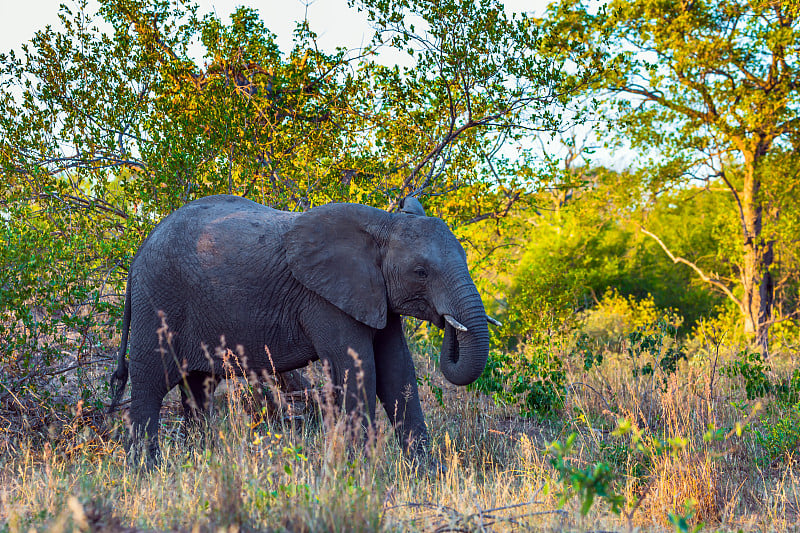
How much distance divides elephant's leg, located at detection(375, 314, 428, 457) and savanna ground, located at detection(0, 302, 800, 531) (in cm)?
20

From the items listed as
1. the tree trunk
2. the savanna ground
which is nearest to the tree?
the tree trunk

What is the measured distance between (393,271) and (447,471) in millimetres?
1560

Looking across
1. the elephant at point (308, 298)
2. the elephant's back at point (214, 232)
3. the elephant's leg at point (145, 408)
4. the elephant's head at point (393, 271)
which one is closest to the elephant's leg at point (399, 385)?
the elephant at point (308, 298)

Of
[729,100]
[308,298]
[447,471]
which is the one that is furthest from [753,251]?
[447,471]

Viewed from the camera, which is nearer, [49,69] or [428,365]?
[49,69]

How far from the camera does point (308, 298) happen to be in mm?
5715

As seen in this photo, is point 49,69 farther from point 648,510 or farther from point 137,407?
point 648,510

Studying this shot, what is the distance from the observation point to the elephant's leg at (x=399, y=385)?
5.82 metres

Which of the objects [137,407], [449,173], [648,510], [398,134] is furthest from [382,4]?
[648,510]

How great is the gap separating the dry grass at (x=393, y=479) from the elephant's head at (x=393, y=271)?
2.62 ft

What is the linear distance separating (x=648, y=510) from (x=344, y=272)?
2711 millimetres

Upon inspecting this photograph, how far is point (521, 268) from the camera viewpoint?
16.5m

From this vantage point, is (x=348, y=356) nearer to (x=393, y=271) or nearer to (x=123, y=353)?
(x=393, y=271)

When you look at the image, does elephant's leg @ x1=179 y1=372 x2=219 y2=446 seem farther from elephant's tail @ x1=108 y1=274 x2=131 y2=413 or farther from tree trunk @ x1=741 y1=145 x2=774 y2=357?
tree trunk @ x1=741 y1=145 x2=774 y2=357
